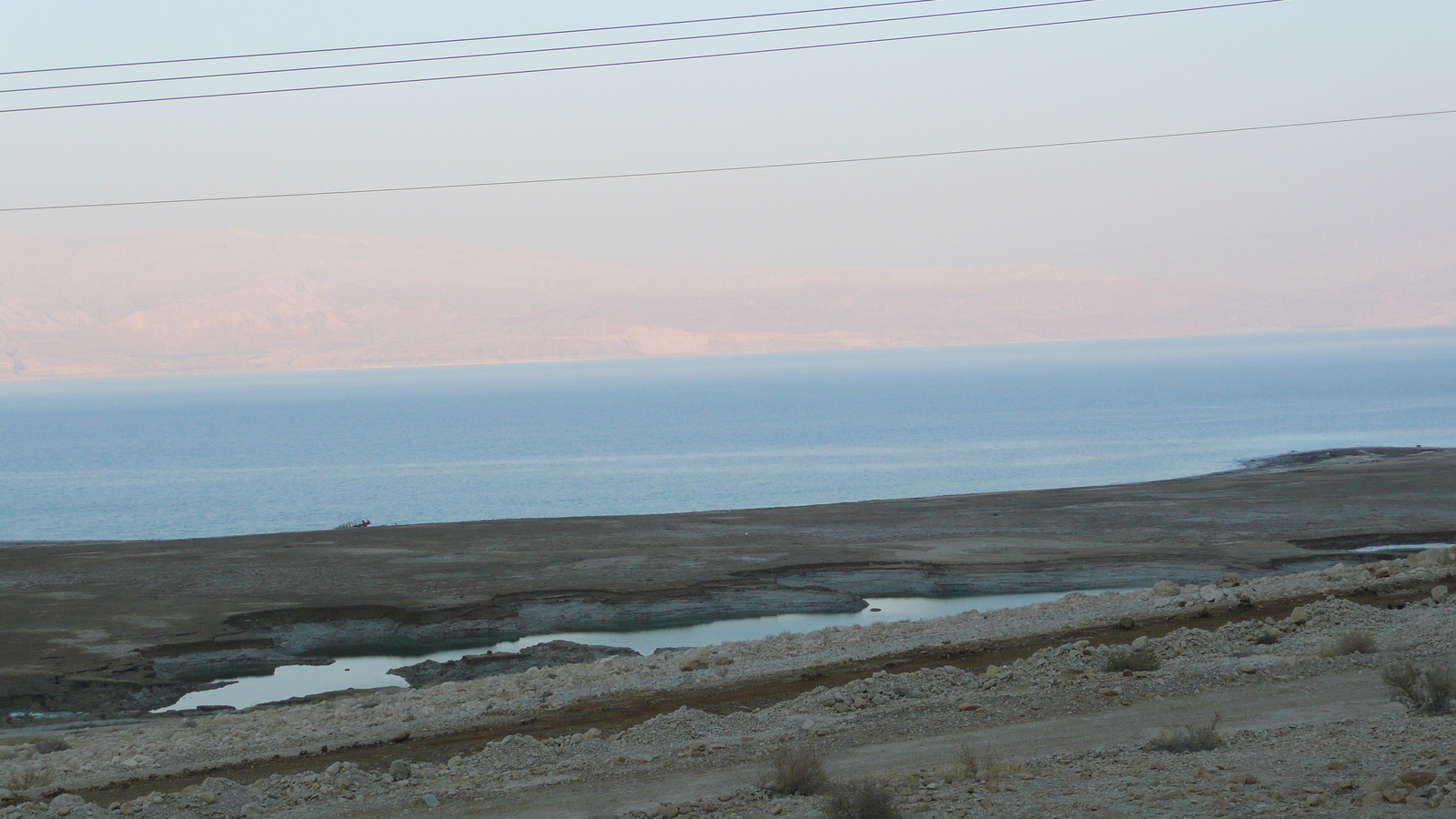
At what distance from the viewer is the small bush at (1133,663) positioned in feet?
52.0

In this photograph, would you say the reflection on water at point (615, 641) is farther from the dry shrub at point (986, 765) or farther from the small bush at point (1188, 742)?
the small bush at point (1188, 742)

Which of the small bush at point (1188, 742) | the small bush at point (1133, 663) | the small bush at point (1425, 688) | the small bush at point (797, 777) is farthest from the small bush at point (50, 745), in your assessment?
the small bush at point (1425, 688)

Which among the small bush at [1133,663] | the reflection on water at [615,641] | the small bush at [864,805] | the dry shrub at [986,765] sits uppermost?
the small bush at [864,805]

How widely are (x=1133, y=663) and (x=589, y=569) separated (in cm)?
2446

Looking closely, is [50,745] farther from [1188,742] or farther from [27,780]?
[1188,742]

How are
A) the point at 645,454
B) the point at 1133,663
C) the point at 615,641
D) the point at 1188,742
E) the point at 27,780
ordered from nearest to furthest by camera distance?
the point at 1188,742 < the point at 27,780 < the point at 1133,663 < the point at 615,641 < the point at 645,454

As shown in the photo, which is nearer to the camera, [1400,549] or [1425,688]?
[1425,688]

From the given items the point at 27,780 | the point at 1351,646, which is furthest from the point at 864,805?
the point at 27,780

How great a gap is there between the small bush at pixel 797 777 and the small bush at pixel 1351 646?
316 inches

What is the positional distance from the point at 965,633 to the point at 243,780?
11.6 m

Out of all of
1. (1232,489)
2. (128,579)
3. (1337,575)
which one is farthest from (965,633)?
(1232,489)

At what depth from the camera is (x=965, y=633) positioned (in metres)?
21.0

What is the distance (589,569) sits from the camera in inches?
1518

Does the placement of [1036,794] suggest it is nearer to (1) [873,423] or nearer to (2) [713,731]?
(2) [713,731]
